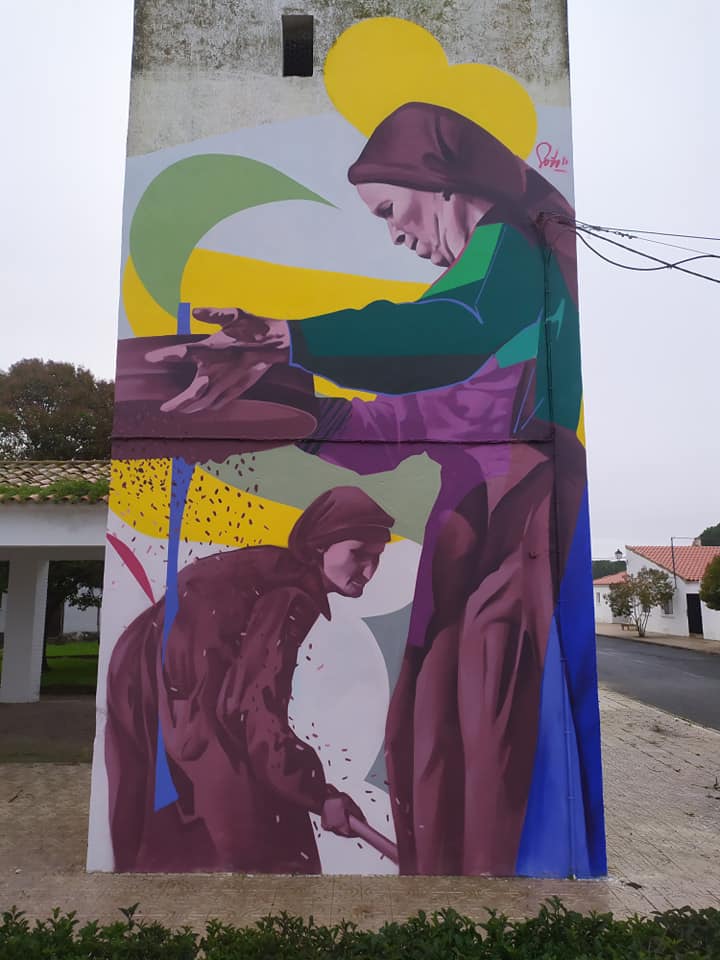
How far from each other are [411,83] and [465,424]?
276 centimetres

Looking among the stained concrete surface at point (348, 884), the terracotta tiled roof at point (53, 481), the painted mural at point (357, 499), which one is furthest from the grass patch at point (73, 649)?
the painted mural at point (357, 499)

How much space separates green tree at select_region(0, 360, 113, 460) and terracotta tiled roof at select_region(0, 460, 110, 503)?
10659 mm

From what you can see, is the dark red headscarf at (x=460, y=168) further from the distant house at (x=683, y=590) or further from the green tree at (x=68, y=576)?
the distant house at (x=683, y=590)

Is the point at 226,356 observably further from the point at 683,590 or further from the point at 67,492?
the point at 683,590

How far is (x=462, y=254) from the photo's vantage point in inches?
218

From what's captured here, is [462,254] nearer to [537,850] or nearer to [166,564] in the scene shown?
[166,564]

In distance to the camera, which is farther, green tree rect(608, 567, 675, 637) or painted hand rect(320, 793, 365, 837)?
green tree rect(608, 567, 675, 637)

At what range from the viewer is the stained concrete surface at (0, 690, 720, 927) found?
4355 millimetres

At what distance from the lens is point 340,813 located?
4.93 m

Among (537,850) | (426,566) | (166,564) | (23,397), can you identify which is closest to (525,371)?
(426,566)

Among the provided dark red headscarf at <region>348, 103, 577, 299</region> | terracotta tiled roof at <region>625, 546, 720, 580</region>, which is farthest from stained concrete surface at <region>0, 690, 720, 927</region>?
terracotta tiled roof at <region>625, 546, 720, 580</region>

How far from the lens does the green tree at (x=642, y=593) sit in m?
32.1
